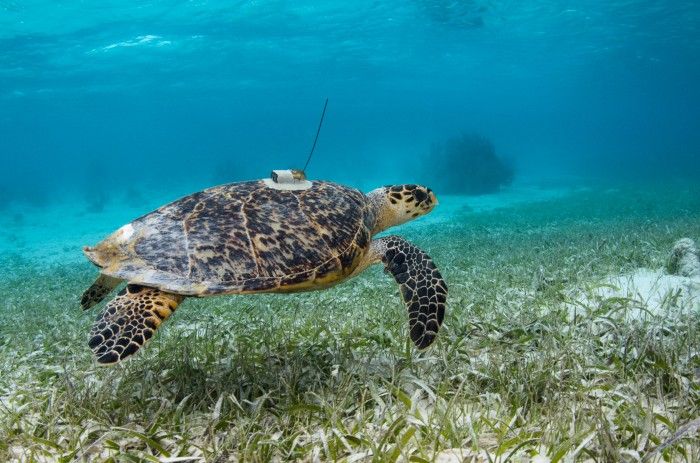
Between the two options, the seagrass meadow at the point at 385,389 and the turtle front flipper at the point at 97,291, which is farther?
the turtle front flipper at the point at 97,291

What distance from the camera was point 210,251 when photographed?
3.28m

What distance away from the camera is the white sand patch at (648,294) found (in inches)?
168

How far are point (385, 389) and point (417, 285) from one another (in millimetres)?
816

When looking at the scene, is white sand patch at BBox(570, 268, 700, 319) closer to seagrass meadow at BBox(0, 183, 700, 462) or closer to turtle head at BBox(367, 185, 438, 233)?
seagrass meadow at BBox(0, 183, 700, 462)

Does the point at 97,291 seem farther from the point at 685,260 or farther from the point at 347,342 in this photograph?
the point at 685,260

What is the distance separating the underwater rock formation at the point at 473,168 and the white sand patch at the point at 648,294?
26304mm

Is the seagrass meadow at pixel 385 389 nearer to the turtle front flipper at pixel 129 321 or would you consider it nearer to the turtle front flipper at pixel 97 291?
the turtle front flipper at pixel 129 321

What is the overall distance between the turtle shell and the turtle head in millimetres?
772

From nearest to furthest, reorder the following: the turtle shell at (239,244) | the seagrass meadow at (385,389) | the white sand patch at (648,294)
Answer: the seagrass meadow at (385,389)
the turtle shell at (239,244)
the white sand patch at (648,294)

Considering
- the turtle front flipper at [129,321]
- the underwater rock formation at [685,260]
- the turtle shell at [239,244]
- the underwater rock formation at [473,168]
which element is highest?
the turtle shell at [239,244]

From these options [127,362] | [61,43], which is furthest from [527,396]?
[61,43]

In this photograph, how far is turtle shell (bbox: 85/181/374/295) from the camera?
3215 millimetres

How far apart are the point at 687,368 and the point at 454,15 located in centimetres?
3476

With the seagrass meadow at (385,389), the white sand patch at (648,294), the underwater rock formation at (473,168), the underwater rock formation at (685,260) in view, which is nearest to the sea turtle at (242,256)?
the seagrass meadow at (385,389)
